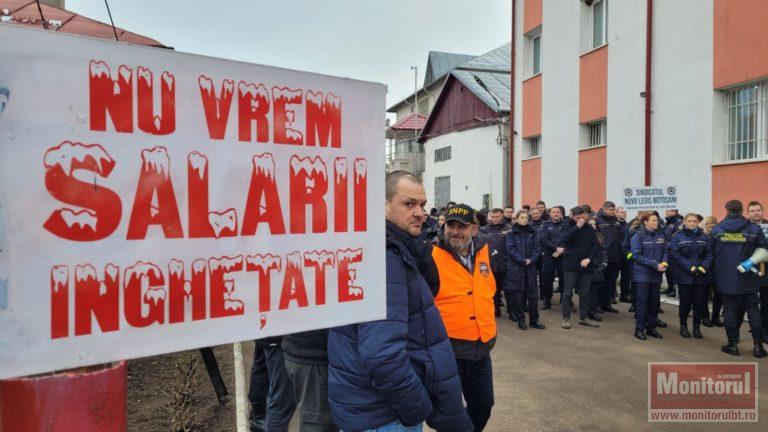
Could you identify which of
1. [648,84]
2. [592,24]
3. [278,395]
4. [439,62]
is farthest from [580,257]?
A: [439,62]

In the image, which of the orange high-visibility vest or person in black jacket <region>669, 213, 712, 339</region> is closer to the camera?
the orange high-visibility vest

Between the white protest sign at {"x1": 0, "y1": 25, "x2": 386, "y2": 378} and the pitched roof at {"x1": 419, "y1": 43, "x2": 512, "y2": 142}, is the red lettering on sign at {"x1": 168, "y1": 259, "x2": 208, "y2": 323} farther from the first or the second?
the pitched roof at {"x1": 419, "y1": 43, "x2": 512, "y2": 142}

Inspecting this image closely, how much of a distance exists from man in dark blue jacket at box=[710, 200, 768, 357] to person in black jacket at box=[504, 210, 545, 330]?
2.48 metres

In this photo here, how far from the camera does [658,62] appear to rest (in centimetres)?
1188

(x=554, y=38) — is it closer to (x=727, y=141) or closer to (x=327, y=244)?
(x=727, y=141)

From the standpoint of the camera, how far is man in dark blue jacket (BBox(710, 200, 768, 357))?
6586 millimetres

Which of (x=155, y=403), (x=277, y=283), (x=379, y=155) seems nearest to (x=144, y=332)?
(x=277, y=283)

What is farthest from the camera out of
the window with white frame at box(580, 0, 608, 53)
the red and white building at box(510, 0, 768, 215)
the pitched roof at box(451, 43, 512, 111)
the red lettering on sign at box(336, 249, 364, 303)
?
the pitched roof at box(451, 43, 512, 111)

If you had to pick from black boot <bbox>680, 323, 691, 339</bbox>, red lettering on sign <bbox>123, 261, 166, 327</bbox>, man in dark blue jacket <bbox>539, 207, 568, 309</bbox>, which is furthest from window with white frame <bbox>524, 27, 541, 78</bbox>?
red lettering on sign <bbox>123, 261, 166, 327</bbox>

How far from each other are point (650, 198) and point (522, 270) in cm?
400

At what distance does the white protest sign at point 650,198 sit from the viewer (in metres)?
10.3

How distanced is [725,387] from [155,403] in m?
5.66

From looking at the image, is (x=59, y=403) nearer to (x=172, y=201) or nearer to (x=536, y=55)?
(x=172, y=201)

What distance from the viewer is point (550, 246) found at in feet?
32.0
